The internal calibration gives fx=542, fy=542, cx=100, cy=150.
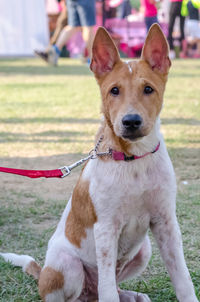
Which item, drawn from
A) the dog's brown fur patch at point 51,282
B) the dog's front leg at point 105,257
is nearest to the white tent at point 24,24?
the dog's brown fur patch at point 51,282

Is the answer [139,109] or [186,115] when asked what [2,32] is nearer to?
[186,115]

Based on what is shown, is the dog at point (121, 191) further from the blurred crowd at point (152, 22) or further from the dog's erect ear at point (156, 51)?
the blurred crowd at point (152, 22)

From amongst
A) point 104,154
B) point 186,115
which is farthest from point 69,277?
point 186,115

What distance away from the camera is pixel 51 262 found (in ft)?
9.96

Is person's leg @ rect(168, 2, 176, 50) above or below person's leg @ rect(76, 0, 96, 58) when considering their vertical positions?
below

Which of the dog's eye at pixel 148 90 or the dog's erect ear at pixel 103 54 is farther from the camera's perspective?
the dog's erect ear at pixel 103 54

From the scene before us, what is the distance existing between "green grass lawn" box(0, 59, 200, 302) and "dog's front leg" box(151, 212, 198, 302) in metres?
0.38

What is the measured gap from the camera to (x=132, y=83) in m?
2.77

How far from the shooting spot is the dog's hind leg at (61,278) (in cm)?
299

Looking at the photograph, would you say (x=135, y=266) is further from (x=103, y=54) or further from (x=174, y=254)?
(x=103, y=54)

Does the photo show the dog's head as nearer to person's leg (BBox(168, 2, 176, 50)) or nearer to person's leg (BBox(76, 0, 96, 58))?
person's leg (BBox(76, 0, 96, 58))

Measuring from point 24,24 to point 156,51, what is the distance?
15245 millimetres

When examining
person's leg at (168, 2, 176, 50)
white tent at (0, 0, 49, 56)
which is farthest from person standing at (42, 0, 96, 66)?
person's leg at (168, 2, 176, 50)

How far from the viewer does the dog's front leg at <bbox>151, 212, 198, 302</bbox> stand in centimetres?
287
